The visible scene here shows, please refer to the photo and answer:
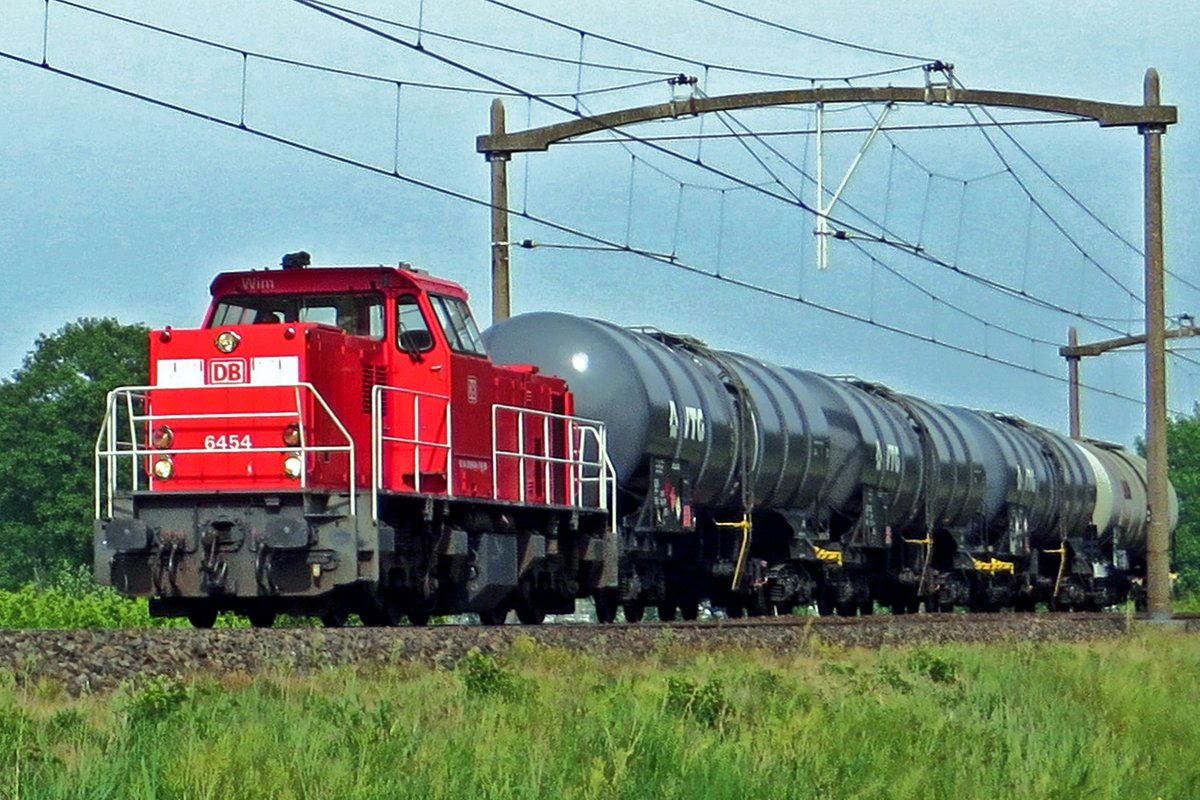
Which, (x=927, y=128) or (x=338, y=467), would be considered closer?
(x=338, y=467)

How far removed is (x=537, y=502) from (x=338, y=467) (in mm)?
2679

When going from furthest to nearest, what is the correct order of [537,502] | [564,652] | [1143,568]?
[1143,568] → [537,502] → [564,652]

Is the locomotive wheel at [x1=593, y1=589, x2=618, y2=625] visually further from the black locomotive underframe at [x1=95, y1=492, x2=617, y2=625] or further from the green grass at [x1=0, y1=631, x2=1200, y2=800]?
the green grass at [x1=0, y1=631, x2=1200, y2=800]

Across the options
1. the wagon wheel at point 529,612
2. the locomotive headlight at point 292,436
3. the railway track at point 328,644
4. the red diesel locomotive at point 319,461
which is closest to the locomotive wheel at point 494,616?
the wagon wheel at point 529,612

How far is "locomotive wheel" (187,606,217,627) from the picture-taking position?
16609 mm

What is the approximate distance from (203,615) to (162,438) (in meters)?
1.53

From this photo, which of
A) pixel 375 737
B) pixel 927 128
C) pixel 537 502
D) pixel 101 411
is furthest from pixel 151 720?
pixel 101 411

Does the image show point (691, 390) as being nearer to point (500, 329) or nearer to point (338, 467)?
point (500, 329)

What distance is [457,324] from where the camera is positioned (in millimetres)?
17719

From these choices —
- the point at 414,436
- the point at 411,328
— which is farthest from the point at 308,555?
the point at 411,328

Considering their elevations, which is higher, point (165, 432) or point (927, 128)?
point (927, 128)

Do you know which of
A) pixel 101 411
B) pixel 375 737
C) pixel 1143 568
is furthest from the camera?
pixel 101 411

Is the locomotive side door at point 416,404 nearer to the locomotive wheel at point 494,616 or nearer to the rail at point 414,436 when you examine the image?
the rail at point 414,436

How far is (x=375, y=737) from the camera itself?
8664mm
